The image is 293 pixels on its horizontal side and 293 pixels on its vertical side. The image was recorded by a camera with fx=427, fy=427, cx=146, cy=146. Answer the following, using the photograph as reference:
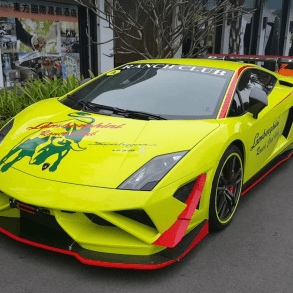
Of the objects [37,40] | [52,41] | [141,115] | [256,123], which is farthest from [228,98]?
[52,41]

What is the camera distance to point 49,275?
282cm

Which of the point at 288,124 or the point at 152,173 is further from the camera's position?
the point at 288,124

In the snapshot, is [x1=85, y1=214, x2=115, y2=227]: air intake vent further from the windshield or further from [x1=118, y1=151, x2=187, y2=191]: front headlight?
the windshield

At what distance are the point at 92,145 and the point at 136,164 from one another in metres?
0.42

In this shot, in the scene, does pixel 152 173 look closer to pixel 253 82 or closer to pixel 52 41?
pixel 253 82

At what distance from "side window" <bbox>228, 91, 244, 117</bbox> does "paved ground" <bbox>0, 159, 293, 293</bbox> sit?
3.28 ft

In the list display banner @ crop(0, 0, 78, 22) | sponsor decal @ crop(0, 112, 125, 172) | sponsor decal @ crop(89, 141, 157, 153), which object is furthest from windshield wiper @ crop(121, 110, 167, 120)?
display banner @ crop(0, 0, 78, 22)

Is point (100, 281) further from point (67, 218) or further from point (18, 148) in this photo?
point (18, 148)

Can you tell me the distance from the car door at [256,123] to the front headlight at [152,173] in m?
0.96

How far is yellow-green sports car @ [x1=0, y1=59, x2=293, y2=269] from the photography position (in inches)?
108

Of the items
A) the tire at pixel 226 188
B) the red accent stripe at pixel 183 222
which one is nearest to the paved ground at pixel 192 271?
the tire at pixel 226 188

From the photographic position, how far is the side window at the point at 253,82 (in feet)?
13.3

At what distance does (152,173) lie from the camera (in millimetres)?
2869

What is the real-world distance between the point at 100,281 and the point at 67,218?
46 centimetres
